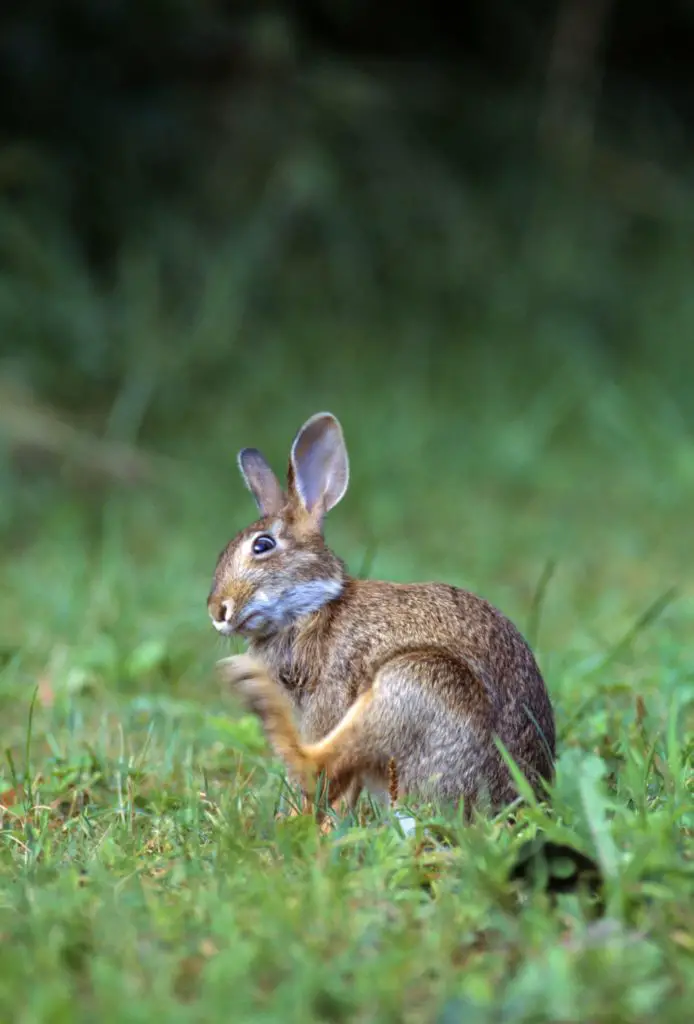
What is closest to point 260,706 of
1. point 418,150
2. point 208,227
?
point 208,227

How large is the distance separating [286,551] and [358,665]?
41 cm

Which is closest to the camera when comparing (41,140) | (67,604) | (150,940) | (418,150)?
(150,940)

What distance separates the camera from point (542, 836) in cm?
285

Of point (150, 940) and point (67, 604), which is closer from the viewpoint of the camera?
point (150, 940)

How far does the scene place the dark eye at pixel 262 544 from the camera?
3705 millimetres

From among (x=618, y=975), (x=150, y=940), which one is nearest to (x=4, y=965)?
(x=150, y=940)

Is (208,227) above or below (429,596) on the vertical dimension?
above

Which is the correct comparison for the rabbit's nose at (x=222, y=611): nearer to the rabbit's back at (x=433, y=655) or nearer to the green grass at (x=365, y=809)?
the rabbit's back at (x=433, y=655)

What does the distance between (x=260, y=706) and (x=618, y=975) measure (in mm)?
1319

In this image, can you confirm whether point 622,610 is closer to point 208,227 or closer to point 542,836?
point 542,836

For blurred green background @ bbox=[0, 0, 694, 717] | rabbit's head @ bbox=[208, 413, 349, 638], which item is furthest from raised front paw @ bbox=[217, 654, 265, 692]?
blurred green background @ bbox=[0, 0, 694, 717]

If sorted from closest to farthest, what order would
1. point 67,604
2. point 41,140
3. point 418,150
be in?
point 67,604 → point 41,140 → point 418,150

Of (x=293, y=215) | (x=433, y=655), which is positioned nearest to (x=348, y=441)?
(x=293, y=215)

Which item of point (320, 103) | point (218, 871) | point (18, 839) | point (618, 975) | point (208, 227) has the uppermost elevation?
point (320, 103)
